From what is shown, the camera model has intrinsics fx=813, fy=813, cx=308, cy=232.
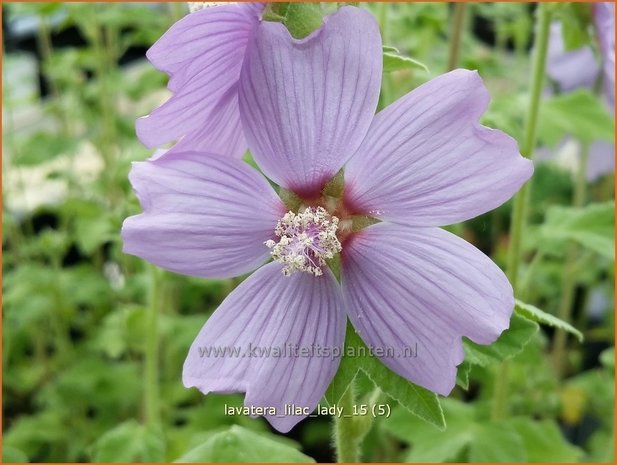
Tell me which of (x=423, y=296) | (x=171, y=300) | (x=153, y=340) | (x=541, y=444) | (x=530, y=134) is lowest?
(x=171, y=300)

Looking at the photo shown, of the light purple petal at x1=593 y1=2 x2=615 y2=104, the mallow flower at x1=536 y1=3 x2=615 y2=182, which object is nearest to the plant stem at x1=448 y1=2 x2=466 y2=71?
the mallow flower at x1=536 y1=3 x2=615 y2=182

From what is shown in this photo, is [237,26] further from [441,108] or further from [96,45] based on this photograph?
[96,45]

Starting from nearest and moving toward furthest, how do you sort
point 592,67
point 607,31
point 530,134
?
point 607,31 → point 530,134 → point 592,67

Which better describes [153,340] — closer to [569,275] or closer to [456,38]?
[456,38]

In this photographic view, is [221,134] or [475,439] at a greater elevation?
[221,134]

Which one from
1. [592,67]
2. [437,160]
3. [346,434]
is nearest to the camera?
[437,160]

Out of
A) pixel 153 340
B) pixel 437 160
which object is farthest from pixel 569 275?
pixel 437 160

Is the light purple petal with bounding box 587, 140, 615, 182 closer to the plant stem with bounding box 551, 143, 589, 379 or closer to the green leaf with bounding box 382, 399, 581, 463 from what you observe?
the plant stem with bounding box 551, 143, 589, 379

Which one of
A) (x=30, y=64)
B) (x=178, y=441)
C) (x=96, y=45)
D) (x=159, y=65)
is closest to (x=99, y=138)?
(x=96, y=45)
